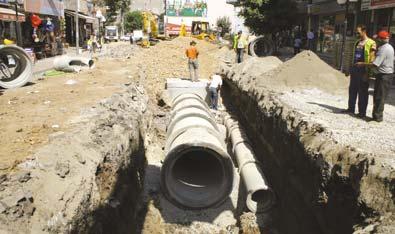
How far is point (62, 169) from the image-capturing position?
591 cm

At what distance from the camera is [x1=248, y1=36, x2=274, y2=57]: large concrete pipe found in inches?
1089

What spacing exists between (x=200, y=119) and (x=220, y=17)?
2198 inches

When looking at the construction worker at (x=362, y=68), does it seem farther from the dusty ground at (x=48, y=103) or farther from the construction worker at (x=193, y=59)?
the construction worker at (x=193, y=59)

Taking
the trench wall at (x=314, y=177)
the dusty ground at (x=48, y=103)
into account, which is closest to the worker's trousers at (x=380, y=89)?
the trench wall at (x=314, y=177)

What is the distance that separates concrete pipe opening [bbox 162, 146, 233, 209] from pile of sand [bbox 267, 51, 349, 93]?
4254 millimetres

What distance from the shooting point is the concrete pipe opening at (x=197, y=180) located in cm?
926

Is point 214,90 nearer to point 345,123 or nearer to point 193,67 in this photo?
point 193,67

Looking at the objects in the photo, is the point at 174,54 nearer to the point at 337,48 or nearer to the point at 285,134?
the point at 337,48

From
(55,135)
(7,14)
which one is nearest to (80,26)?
(7,14)

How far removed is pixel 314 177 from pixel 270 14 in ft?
68.2

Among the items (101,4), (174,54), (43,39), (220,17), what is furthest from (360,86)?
(101,4)

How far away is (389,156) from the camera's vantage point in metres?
6.23

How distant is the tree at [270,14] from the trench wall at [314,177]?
15.9 meters

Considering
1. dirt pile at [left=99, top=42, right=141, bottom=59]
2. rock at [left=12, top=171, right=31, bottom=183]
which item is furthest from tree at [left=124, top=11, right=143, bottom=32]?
rock at [left=12, top=171, right=31, bottom=183]
